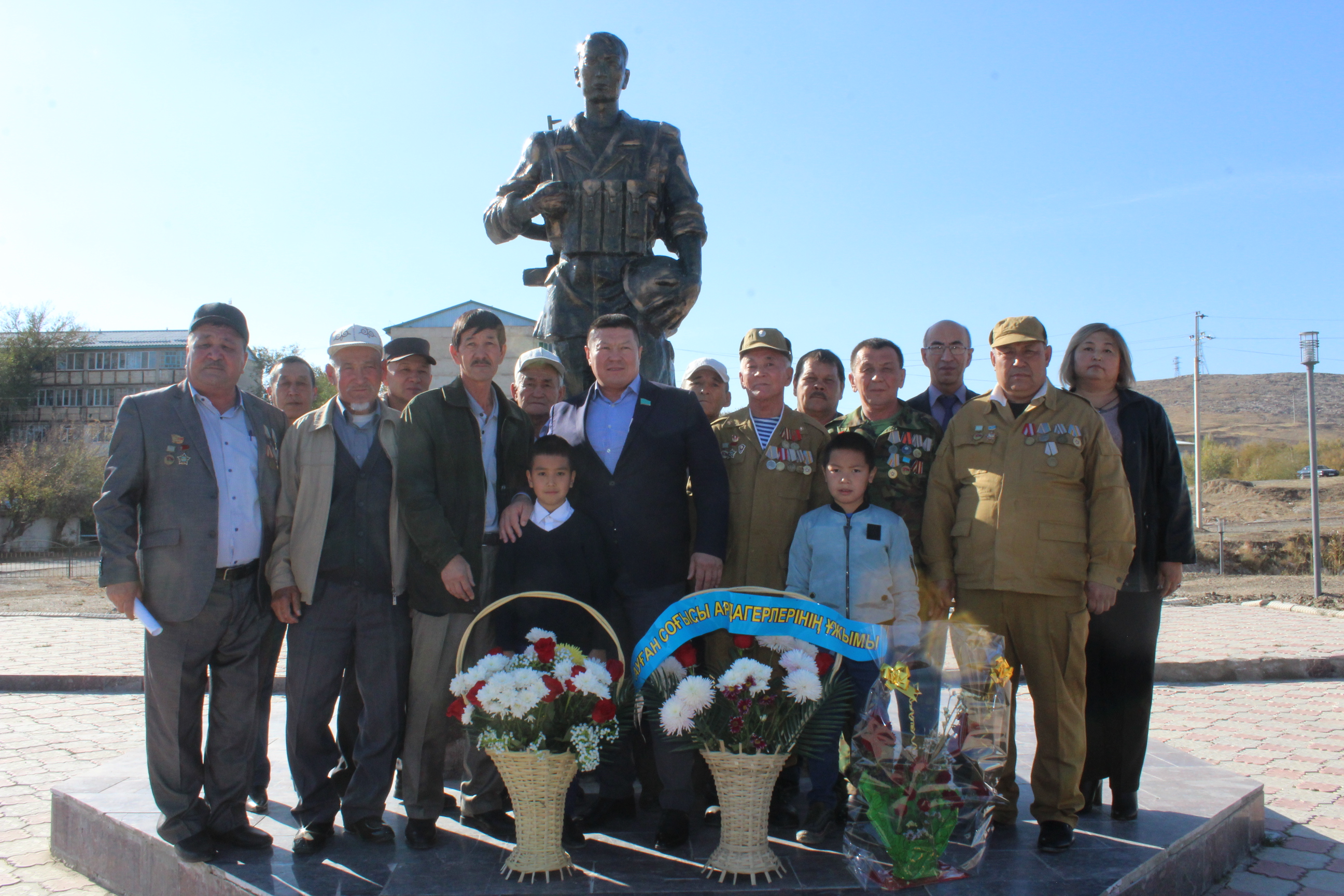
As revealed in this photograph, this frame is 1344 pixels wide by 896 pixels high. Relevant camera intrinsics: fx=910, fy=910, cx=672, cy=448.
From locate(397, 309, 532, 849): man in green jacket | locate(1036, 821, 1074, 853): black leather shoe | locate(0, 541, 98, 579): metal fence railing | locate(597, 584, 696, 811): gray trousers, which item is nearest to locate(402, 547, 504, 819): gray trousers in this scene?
locate(397, 309, 532, 849): man in green jacket

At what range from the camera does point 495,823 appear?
347cm

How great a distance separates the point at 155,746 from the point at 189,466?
0.99 meters

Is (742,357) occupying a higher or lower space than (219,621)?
higher

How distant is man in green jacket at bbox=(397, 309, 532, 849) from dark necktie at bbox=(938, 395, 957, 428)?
2.01 metres

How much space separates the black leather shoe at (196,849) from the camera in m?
3.14

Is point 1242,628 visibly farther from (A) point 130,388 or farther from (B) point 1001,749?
(A) point 130,388

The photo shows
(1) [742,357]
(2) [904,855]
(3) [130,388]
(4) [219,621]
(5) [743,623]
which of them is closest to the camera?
(2) [904,855]

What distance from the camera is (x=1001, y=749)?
3.10 metres

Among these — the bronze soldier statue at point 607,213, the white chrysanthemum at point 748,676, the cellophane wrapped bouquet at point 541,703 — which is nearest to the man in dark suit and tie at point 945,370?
the bronze soldier statue at point 607,213

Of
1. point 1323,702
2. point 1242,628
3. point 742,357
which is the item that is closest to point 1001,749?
point 742,357

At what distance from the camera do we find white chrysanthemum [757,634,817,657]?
3.15m

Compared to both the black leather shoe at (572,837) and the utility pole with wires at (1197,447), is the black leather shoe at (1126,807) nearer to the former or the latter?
the black leather shoe at (572,837)

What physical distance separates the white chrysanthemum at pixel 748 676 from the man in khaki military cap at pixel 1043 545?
91 centimetres

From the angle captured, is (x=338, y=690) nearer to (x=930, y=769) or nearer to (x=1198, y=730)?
(x=930, y=769)
